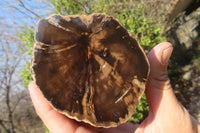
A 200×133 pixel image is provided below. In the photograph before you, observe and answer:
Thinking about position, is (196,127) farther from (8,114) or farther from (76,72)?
(8,114)

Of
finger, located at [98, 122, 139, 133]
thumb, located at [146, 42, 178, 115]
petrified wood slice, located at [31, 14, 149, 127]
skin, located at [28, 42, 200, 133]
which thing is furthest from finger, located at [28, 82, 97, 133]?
thumb, located at [146, 42, 178, 115]

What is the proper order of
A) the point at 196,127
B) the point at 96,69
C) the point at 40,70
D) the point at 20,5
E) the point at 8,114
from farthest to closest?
the point at 8,114 < the point at 20,5 < the point at 196,127 < the point at 96,69 < the point at 40,70

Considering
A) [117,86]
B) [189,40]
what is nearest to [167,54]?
[117,86]

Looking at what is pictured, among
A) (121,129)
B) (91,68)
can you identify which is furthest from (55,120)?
(121,129)

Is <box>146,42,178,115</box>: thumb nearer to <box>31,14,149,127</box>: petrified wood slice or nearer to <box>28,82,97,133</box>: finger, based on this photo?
<box>31,14,149,127</box>: petrified wood slice

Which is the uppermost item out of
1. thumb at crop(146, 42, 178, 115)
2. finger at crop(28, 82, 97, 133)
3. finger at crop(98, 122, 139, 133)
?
thumb at crop(146, 42, 178, 115)

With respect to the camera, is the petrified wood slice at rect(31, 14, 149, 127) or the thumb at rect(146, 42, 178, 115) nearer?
the petrified wood slice at rect(31, 14, 149, 127)
